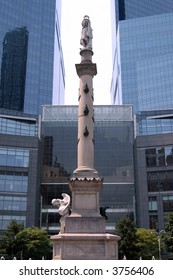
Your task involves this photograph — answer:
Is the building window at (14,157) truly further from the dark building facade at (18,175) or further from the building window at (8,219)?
the building window at (8,219)

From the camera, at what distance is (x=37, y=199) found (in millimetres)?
73250

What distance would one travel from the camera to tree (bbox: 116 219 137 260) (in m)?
45.1

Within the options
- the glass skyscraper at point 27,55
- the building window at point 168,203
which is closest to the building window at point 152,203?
the building window at point 168,203

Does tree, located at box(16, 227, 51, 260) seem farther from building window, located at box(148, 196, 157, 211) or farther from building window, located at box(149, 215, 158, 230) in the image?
building window, located at box(148, 196, 157, 211)

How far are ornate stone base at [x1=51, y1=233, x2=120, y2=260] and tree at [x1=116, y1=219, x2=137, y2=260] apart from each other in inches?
860

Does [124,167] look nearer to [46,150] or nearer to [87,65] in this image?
[46,150]

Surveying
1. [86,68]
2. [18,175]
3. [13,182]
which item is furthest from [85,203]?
[18,175]

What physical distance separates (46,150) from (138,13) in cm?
Result: 10924

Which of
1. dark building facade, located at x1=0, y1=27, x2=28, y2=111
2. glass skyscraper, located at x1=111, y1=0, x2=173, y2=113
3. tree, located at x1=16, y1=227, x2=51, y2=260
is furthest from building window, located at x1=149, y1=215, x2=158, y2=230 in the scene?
dark building facade, located at x1=0, y1=27, x2=28, y2=111

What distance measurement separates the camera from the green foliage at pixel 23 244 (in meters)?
45.8

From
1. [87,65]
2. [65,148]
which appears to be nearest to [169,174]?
[65,148]

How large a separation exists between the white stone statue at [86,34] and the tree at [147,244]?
29.1 meters

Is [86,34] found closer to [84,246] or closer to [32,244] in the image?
[84,246]

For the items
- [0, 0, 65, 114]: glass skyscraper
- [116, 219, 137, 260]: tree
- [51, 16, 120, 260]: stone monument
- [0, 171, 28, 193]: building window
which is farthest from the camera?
[0, 0, 65, 114]: glass skyscraper
